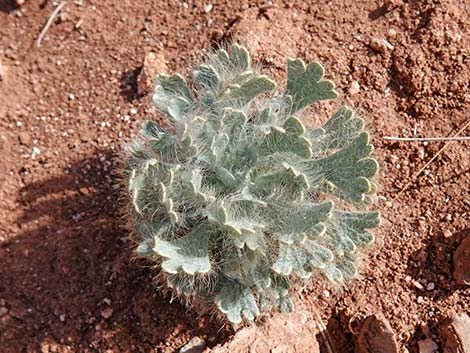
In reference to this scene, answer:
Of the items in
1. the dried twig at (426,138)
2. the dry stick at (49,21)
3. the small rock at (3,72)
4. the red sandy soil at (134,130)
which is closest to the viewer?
the red sandy soil at (134,130)

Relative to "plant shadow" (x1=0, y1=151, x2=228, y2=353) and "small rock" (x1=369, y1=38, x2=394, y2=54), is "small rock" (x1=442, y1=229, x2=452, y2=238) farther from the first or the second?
"plant shadow" (x1=0, y1=151, x2=228, y2=353)

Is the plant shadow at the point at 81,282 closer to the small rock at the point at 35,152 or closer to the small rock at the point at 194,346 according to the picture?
the small rock at the point at 194,346

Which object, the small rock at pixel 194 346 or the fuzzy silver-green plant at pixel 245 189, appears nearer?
the fuzzy silver-green plant at pixel 245 189

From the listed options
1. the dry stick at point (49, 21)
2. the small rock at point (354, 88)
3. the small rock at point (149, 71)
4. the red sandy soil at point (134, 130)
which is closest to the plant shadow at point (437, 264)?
the red sandy soil at point (134, 130)

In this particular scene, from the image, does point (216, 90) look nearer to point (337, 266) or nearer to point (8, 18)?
point (337, 266)

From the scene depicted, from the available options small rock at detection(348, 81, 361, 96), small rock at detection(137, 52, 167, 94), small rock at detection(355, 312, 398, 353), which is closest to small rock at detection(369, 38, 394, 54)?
small rock at detection(348, 81, 361, 96)

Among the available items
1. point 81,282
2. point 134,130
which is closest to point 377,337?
point 81,282

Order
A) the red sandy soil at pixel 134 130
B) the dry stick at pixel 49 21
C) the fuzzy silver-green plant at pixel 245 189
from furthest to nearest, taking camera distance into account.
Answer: the dry stick at pixel 49 21 → the red sandy soil at pixel 134 130 → the fuzzy silver-green plant at pixel 245 189
